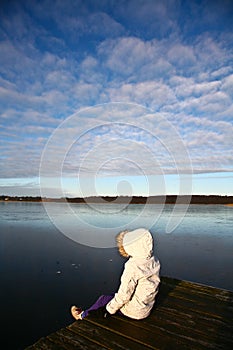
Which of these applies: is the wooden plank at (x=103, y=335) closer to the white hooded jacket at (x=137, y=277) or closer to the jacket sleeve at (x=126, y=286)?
the white hooded jacket at (x=137, y=277)

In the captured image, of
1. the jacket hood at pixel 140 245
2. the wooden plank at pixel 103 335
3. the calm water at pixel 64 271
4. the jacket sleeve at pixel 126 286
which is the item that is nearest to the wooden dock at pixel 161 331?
the wooden plank at pixel 103 335

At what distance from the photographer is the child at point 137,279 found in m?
3.21

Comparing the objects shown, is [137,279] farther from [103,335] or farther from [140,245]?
[103,335]

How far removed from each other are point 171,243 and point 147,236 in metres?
9.27

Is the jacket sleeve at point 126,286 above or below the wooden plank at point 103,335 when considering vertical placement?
above

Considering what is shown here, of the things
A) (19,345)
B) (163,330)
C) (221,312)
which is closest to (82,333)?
(163,330)

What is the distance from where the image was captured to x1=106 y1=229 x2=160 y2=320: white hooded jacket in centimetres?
321

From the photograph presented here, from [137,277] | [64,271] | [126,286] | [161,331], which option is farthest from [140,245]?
[64,271]

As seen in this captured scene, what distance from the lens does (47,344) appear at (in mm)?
2994

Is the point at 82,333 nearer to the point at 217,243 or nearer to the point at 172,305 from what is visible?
the point at 172,305

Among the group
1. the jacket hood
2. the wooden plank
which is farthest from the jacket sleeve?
the wooden plank

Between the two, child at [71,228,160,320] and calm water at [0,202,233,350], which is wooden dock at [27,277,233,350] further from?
calm water at [0,202,233,350]

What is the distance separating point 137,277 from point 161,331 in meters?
0.81

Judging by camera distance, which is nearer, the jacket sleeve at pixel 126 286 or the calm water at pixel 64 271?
the jacket sleeve at pixel 126 286
